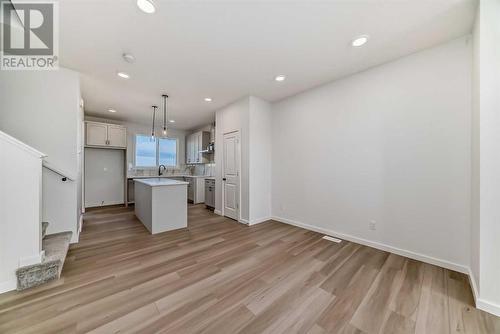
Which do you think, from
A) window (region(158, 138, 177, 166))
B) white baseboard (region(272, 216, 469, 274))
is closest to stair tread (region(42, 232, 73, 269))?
white baseboard (region(272, 216, 469, 274))

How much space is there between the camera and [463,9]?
1.81 m

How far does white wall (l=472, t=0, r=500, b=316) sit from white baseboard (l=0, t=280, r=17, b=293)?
452 cm

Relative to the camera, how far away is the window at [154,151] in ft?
21.2

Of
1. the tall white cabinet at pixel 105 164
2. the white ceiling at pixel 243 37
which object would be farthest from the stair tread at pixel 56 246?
the tall white cabinet at pixel 105 164

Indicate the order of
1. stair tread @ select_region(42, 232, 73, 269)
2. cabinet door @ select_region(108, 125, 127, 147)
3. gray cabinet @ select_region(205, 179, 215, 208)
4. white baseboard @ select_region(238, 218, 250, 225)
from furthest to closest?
1. cabinet door @ select_region(108, 125, 127, 147)
2. gray cabinet @ select_region(205, 179, 215, 208)
3. white baseboard @ select_region(238, 218, 250, 225)
4. stair tread @ select_region(42, 232, 73, 269)

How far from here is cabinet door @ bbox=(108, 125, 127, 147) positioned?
5.50m

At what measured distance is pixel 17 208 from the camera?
1.83 metres

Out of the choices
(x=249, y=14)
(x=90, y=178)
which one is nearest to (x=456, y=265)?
(x=249, y=14)

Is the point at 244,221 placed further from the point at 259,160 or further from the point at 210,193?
the point at 210,193

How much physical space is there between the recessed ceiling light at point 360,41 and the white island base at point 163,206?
146 inches

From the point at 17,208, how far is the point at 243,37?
309 cm

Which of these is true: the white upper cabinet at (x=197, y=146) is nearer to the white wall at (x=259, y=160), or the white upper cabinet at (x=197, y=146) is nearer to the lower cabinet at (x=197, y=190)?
the lower cabinet at (x=197, y=190)

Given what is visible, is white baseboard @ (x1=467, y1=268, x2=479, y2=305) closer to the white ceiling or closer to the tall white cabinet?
the white ceiling

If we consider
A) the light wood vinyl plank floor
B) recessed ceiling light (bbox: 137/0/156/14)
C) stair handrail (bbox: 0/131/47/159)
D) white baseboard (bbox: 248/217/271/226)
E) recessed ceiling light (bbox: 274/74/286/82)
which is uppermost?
recessed ceiling light (bbox: 274/74/286/82)
